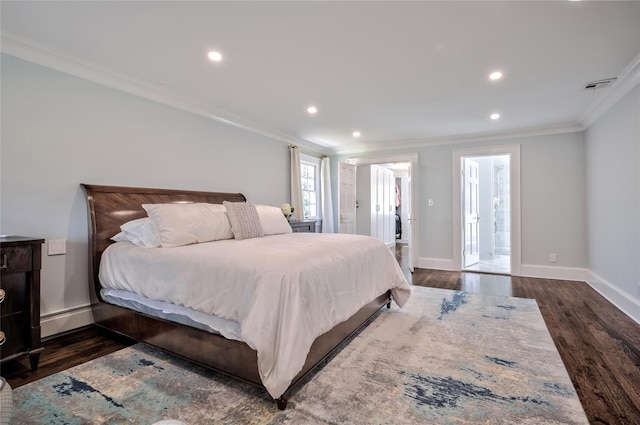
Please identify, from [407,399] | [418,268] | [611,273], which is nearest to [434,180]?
[418,268]

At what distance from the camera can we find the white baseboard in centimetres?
245

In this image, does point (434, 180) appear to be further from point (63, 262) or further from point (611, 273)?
point (63, 262)

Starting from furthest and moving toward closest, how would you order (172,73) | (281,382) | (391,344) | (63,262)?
(172,73)
(63,262)
(391,344)
(281,382)

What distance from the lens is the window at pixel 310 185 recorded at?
5.75 metres

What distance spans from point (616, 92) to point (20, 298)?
5.54 meters

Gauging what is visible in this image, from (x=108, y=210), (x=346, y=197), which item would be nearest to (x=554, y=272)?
(x=346, y=197)

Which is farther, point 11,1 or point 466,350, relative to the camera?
point 466,350

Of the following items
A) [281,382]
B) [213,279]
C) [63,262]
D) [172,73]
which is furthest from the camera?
[172,73]

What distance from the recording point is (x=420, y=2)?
186 centimetres

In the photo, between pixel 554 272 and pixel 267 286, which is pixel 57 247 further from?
pixel 554 272

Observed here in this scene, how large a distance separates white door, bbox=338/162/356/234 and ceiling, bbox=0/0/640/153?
2.06 metres

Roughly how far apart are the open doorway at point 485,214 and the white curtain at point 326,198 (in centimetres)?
246

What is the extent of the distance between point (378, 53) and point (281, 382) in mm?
2456

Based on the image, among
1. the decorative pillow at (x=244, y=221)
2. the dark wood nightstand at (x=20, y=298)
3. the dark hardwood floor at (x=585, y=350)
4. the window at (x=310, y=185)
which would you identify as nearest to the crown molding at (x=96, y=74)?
the decorative pillow at (x=244, y=221)
